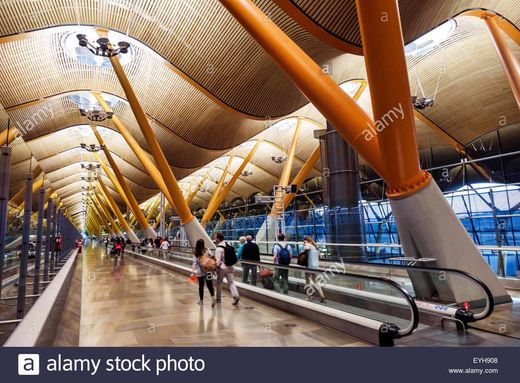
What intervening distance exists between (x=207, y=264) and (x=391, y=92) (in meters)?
4.59

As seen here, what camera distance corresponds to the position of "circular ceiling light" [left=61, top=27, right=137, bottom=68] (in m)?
18.3

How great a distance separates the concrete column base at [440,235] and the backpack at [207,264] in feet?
11.9

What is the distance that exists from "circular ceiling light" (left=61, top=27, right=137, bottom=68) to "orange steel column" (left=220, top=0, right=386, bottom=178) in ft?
40.5

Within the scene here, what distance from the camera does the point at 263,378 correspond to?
3105mm

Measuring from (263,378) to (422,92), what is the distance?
23.7 meters

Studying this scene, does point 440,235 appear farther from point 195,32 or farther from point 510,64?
point 195,32

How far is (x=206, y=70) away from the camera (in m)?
16.8

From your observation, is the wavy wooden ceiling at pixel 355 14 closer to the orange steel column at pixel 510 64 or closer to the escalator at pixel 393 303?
the orange steel column at pixel 510 64

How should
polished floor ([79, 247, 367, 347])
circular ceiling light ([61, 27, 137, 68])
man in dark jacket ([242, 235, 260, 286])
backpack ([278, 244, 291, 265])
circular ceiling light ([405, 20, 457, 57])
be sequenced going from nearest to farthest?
1. polished floor ([79, 247, 367, 347])
2. backpack ([278, 244, 291, 265])
3. man in dark jacket ([242, 235, 260, 286])
4. circular ceiling light ([61, 27, 137, 68])
5. circular ceiling light ([405, 20, 457, 57])

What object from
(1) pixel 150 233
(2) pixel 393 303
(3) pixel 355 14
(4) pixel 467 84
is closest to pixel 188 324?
(2) pixel 393 303

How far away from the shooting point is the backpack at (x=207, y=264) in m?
7.36

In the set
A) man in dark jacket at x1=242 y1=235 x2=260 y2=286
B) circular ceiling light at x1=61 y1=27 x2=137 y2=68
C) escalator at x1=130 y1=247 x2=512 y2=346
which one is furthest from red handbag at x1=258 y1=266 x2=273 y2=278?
circular ceiling light at x1=61 y1=27 x2=137 y2=68

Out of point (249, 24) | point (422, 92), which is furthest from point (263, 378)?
point (422, 92)
